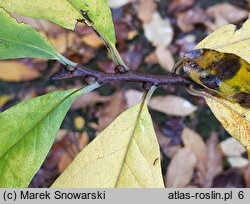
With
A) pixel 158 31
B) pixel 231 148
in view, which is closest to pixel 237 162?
pixel 231 148

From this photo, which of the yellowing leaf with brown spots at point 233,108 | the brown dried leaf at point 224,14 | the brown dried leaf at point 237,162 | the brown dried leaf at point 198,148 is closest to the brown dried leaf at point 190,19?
the brown dried leaf at point 224,14

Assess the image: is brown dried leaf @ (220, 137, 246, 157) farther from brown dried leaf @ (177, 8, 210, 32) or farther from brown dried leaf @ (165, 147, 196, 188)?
brown dried leaf @ (177, 8, 210, 32)

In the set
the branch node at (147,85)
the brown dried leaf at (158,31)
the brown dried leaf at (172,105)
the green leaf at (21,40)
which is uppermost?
the brown dried leaf at (158,31)

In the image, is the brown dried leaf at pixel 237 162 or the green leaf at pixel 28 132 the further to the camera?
the brown dried leaf at pixel 237 162

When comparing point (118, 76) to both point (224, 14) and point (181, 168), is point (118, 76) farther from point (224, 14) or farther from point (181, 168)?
point (224, 14)

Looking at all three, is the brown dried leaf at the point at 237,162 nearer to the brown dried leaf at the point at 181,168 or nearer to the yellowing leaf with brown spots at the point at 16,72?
the brown dried leaf at the point at 181,168

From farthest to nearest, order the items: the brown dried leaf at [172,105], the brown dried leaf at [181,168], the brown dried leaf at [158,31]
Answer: the brown dried leaf at [158,31] → the brown dried leaf at [172,105] → the brown dried leaf at [181,168]

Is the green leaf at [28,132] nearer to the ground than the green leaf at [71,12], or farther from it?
nearer to the ground

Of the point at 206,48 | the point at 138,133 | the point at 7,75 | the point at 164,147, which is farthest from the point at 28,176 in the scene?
the point at 7,75

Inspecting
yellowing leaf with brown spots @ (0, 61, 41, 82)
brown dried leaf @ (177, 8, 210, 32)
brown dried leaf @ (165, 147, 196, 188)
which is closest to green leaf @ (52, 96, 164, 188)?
brown dried leaf @ (165, 147, 196, 188)
